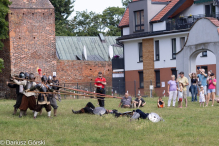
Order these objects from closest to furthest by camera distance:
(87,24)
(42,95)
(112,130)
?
(112,130), (42,95), (87,24)

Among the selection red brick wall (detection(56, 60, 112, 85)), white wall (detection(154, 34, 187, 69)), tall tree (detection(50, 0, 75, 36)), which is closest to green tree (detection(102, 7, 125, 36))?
tall tree (detection(50, 0, 75, 36))

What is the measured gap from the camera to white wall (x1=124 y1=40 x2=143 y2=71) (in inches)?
1874

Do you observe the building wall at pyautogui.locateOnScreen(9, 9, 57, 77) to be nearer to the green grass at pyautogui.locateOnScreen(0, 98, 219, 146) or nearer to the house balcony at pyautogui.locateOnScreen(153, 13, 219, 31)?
the house balcony at pyautogui.locateOnScreen(153, 13, 219, 31)

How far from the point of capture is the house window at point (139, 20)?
1823 inches

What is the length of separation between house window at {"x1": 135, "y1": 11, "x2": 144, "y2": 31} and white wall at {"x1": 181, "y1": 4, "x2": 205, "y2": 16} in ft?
14.6

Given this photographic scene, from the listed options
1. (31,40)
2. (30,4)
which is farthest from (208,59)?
(30,4)

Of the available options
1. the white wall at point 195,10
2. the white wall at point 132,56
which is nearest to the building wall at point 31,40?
the white wall at point 132,56

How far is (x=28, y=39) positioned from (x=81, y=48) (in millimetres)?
15792

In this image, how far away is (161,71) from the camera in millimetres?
45500

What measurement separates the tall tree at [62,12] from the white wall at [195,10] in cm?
2233

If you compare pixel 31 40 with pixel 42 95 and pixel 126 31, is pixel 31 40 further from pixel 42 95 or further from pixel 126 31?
pixel 42 95

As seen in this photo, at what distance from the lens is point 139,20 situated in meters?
46.6

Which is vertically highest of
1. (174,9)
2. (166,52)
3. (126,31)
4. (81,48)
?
(174,9)

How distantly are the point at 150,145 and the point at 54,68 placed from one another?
3149 cm
